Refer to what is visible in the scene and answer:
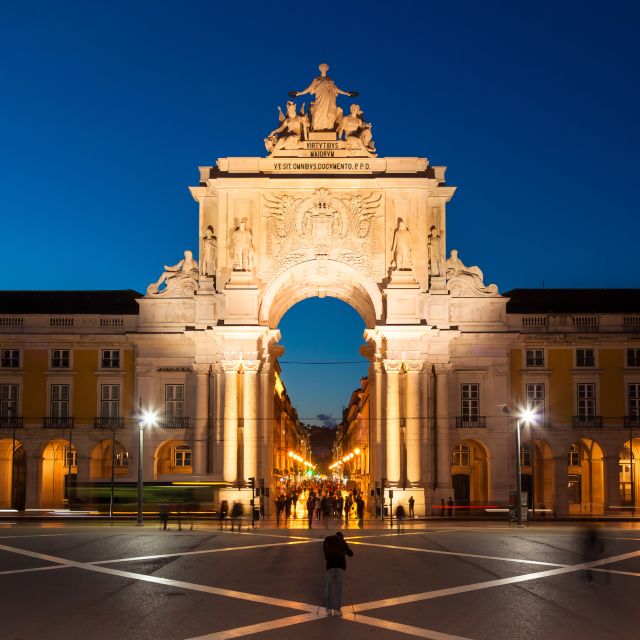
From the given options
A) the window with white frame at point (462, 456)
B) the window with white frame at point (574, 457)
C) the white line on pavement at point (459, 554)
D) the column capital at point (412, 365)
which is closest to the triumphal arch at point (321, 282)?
the column capital at point (412, 365)

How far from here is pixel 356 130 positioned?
6066 cm

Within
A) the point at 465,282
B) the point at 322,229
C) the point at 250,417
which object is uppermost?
the point at 322,229

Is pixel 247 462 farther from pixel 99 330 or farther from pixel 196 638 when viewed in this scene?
pixel 196 638

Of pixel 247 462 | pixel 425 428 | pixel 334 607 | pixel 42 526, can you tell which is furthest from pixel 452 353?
pixel 334 607

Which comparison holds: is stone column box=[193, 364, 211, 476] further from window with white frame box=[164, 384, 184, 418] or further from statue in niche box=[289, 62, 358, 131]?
statue in niche box=[289, 62, 358, 131]

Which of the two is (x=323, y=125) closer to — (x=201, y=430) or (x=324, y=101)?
(x=324, y=101)

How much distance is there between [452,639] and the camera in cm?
1709

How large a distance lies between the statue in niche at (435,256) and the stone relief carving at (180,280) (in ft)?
46.7

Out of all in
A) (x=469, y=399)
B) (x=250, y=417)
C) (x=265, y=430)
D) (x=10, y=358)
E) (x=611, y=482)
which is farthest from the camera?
(x=10, y=358)

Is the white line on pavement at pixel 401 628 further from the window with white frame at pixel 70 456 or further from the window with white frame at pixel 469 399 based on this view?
the window with white frame at pixel 70 456

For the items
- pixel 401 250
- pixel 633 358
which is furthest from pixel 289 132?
pixel 633 358

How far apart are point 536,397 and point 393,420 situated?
995 centimetres

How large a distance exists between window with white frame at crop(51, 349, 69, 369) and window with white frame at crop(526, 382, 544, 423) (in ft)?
93.8

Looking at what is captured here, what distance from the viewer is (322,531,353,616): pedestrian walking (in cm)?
1949
